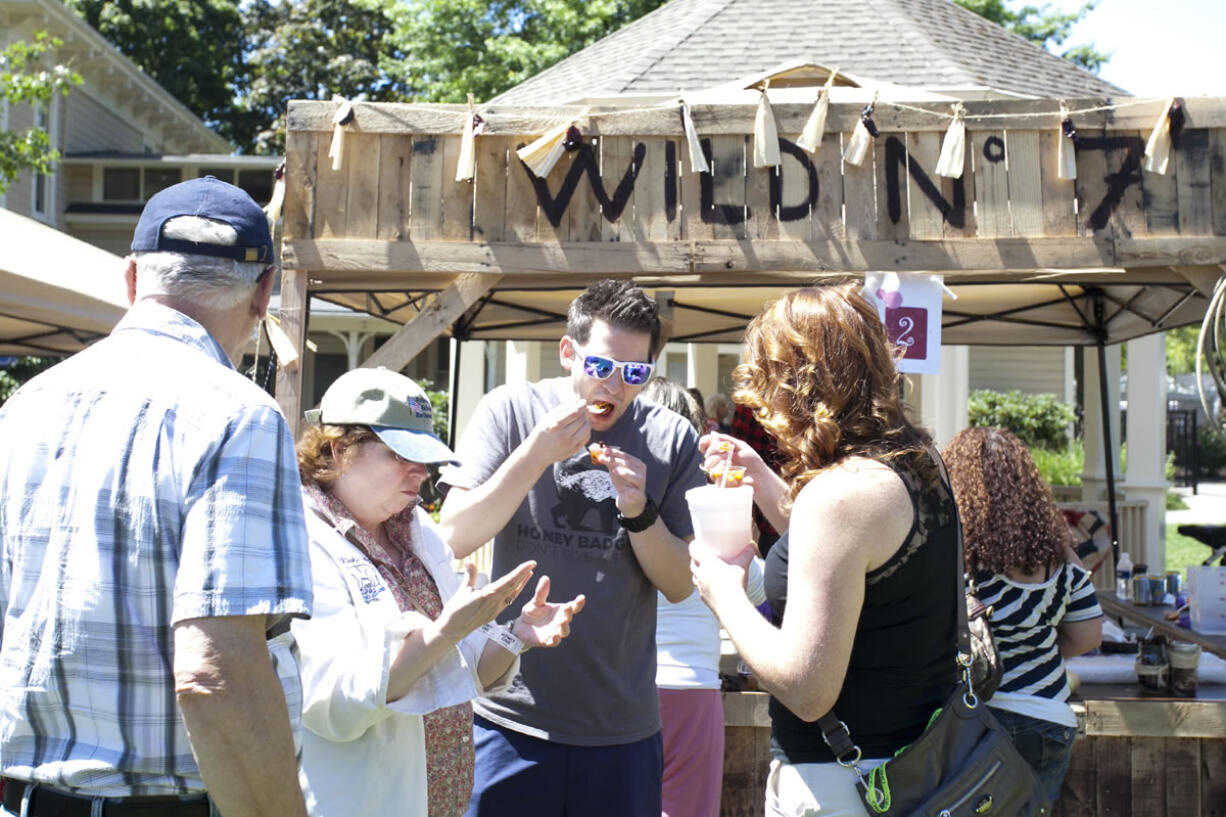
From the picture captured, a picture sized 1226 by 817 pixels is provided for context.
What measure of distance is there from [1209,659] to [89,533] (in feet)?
16.2

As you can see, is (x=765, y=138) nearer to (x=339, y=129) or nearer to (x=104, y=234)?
(x=339, y=129)

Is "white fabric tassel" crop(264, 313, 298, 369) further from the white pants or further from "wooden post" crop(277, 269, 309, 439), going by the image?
the white pants

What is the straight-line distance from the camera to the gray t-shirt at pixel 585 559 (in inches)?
109

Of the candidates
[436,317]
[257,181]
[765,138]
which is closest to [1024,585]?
[765,138]

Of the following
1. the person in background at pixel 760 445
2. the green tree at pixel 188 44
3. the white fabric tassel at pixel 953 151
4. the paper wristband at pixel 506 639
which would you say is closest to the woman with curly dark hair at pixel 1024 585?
the paper wristband at pixel 506 639

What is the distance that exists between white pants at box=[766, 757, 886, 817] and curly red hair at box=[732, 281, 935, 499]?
1.66 feet

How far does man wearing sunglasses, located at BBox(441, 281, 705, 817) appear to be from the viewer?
2.74 metres

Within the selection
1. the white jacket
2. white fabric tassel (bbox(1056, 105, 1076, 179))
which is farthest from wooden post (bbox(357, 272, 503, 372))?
the white jacket

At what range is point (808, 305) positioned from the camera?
2.13 metres

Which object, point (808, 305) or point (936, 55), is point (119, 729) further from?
point (936, 55)

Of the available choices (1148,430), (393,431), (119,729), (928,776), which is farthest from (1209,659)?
(1148,430)

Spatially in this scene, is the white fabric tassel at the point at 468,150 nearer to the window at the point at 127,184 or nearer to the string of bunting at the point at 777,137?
the string of bunting at the point at 777,137

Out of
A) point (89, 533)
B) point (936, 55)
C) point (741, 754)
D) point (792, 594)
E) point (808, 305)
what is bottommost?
point (741, 754)

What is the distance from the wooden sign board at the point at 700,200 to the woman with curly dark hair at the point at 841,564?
2.78 m
